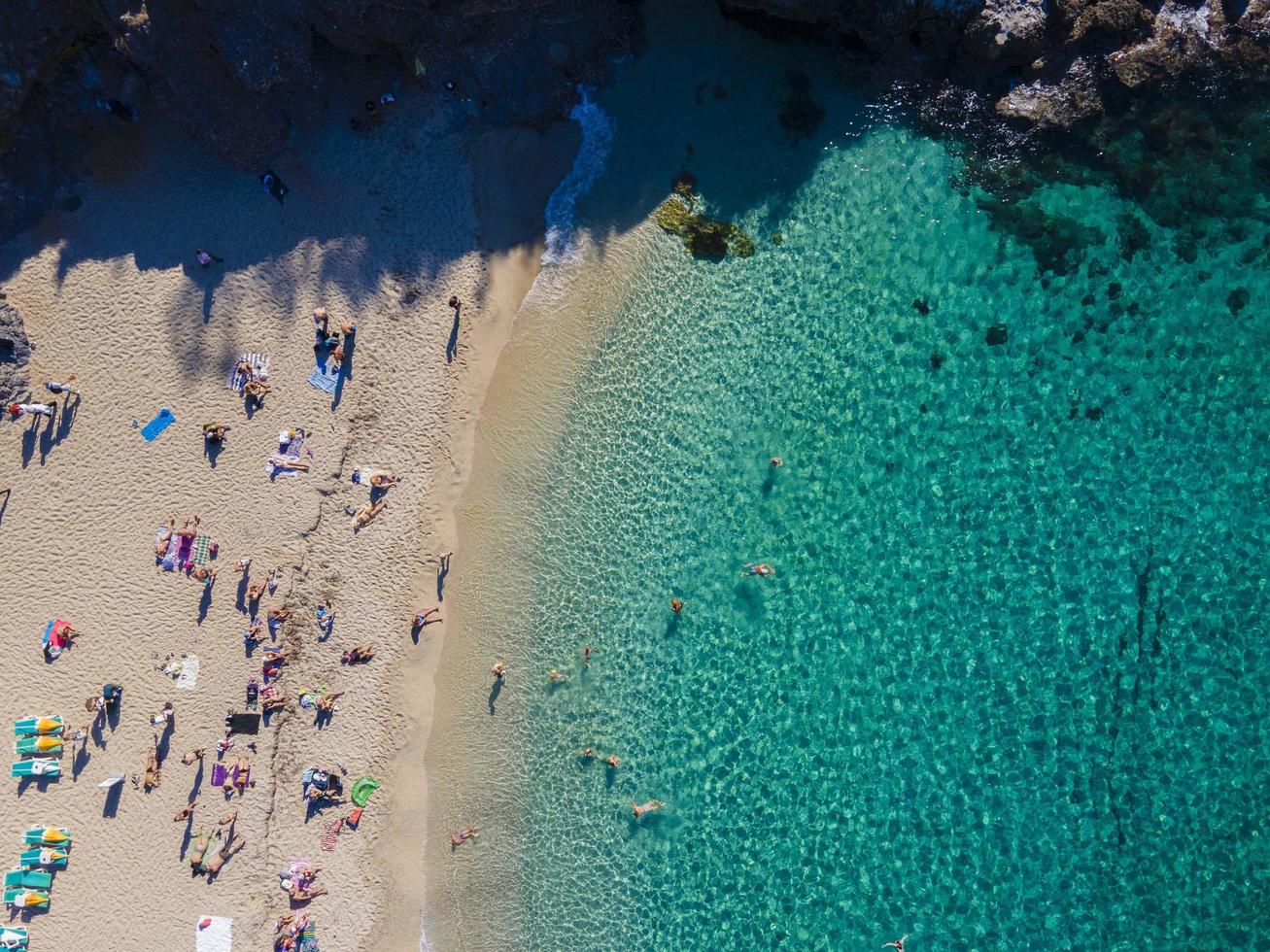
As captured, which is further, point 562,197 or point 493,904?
point 562,197

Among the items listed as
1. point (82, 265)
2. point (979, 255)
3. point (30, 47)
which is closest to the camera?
point (30, 47)

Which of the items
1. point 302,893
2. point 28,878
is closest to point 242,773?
point 302,893

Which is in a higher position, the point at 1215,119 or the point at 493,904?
the point at 1215,119

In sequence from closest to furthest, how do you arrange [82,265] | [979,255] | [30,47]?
[30,47] < [82,265] < [979,255]

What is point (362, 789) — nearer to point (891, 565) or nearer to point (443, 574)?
point (443, 574)

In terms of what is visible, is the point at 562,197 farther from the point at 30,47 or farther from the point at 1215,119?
the point at 1215,119

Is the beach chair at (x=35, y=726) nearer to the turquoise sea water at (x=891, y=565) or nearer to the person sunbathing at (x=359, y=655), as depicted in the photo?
the person sunbathing at (x=359, y=655)

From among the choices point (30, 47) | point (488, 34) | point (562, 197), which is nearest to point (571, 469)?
point (562, 197)

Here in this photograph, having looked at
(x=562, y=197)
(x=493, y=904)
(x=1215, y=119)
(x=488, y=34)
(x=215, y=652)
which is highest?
(x=488, y=34)

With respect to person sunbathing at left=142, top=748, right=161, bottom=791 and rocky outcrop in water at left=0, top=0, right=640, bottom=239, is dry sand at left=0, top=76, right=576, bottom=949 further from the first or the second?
rocky outcrop in water at left=0, top=0, right=640, bottom=239
